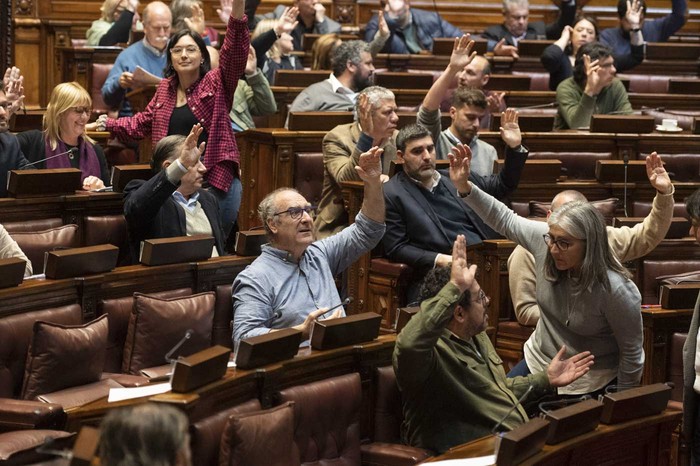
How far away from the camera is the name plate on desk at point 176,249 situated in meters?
2.57

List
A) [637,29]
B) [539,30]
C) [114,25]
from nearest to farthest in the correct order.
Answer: [114,25]
[637,29]
[539,30]

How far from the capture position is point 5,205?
2857 millimetres

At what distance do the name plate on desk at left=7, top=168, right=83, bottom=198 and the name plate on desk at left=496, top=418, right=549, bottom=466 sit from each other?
57.3 inches

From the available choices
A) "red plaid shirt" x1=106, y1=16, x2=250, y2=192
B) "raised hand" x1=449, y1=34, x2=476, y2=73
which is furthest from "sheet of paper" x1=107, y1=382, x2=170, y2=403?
"raised hand" x1=449, y1=34, x2=476, y2=73

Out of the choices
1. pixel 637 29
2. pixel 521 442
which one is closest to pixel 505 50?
pixel 637 29

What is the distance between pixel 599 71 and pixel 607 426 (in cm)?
234

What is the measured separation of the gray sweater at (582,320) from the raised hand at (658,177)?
347 millimetres

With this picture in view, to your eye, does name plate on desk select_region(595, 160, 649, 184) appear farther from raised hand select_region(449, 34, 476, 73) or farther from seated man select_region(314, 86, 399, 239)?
seated man select_region(314, 86, 399, 239)

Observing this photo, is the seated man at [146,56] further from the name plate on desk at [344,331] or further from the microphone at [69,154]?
the name plate on desk at [344,331]

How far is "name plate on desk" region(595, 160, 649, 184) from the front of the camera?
11.6ft

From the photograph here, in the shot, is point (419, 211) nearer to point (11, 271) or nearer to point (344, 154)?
point (344, 154)

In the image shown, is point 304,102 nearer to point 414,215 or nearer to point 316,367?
point 414,215

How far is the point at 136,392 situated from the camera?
187 cm

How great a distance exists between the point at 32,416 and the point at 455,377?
2.45 ft
